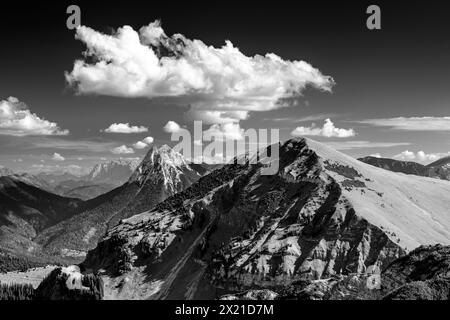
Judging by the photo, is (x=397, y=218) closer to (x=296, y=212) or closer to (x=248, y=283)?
(x=296, y=212)

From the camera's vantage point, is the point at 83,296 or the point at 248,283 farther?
the point at 83,296

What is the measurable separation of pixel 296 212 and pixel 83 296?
313ft

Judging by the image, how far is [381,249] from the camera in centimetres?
14412
